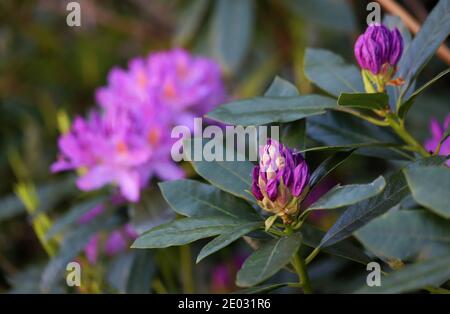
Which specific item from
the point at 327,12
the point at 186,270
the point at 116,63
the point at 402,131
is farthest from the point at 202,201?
the point at 116,63

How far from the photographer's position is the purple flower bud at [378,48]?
0.72m

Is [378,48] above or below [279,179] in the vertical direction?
above

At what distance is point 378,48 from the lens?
2.38 ft

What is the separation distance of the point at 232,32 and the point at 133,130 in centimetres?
72

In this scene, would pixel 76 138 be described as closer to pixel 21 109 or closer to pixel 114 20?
pixel 21 109

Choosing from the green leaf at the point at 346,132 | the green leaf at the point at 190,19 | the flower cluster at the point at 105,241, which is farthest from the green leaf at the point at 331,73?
the green leaf at the point at 190,19

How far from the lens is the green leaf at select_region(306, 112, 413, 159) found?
0.84 m

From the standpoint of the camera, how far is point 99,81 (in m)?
2.07

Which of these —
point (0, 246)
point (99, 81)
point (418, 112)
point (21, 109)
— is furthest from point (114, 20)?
point (418, 112)

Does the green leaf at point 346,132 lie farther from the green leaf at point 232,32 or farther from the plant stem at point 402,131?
the green leaf at point 232,32

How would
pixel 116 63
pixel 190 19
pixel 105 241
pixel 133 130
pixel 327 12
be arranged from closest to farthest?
pixel 133 130 < pixel 105 241 < pixel 327 12 < pixel 190 19 < pixel 116 63

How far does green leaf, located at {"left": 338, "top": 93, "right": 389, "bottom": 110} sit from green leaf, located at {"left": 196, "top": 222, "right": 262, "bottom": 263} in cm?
16

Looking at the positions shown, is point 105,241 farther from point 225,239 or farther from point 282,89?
point 225,239

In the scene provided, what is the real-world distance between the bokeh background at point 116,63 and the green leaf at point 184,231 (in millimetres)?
633
